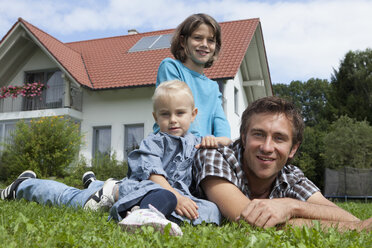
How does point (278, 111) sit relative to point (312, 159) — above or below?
above

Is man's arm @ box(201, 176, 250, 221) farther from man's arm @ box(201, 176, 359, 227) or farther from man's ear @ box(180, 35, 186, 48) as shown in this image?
man's ear @ box(180, 35, 186, 48)

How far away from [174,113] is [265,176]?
3.22 ft

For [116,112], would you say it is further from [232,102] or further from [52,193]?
[52,193]

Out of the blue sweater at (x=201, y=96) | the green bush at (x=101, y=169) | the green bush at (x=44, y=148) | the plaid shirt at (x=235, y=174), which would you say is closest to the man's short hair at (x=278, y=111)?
the plaid shirt at (x=235, y=174)

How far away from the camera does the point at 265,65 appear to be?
20.1 meters

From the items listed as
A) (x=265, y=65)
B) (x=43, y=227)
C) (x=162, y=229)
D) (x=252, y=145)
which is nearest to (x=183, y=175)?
(x=252, y=145)

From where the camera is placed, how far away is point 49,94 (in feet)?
62.3

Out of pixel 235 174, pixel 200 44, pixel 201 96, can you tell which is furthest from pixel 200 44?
pixel 235 174

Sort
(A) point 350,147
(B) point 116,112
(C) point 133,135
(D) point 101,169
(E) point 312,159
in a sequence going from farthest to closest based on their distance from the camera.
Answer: (E) point 312,159
(A) point 350,147
(B) point 116,112
(C) point 133,135
(D) point 101,169

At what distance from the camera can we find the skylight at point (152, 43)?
1955 centimetres

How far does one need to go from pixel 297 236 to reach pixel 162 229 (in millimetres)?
735

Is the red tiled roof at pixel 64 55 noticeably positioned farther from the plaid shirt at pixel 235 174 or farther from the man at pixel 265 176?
the man at pixel 265 176

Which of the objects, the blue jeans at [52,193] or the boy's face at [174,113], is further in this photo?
the blue jeans at [52,193]

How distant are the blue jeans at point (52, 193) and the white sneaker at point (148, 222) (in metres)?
1.57
